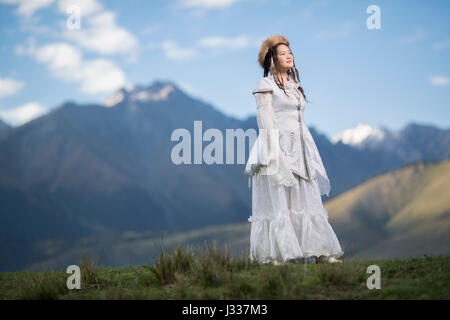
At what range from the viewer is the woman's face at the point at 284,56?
671 cm

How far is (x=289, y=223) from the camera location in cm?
640

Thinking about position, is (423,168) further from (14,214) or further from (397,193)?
(14,214)

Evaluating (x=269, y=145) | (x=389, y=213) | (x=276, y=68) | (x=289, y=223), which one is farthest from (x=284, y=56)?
(x=389, y=213)

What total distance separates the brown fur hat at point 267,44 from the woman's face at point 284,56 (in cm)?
8

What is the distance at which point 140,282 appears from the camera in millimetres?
5977

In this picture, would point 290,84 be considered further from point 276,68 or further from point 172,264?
point 172,264

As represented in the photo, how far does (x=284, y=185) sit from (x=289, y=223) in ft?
1.60

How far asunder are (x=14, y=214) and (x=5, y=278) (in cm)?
17332

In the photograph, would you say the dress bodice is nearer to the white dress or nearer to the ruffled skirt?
the white dress

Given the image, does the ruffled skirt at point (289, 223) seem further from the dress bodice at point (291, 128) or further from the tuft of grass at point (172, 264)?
the tuft of grass at point (172, 264)

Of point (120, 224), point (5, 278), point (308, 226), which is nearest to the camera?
point (308, 226)
